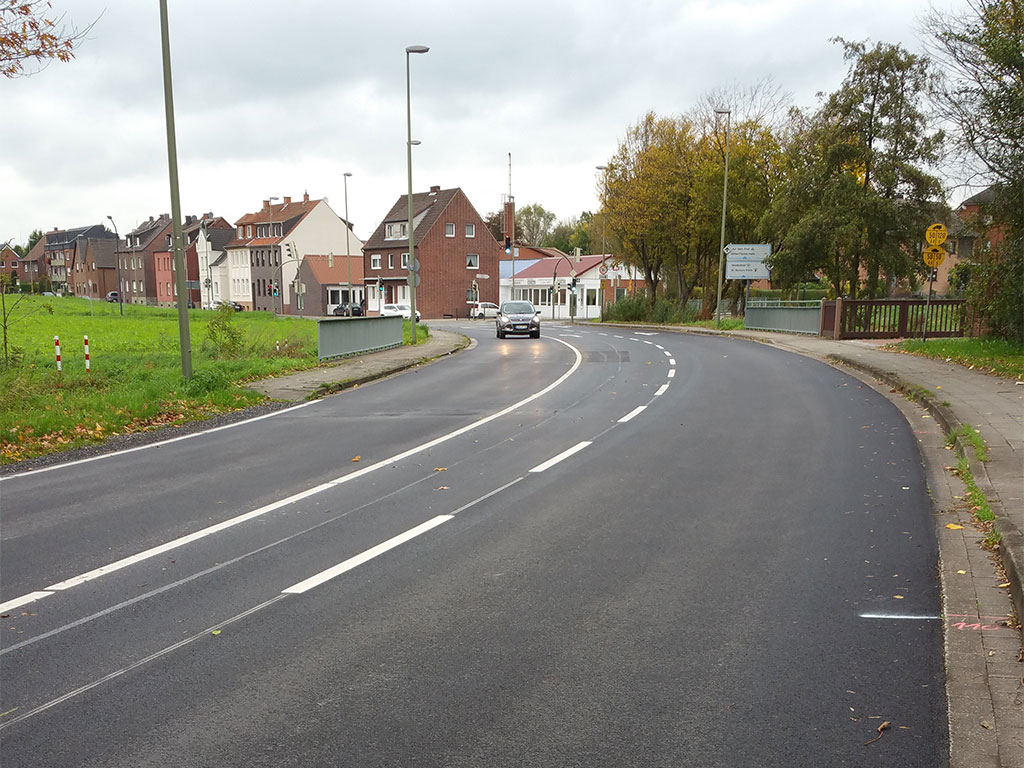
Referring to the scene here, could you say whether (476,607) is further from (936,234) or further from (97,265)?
(97,265)

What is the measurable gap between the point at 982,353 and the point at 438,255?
58.6 metres

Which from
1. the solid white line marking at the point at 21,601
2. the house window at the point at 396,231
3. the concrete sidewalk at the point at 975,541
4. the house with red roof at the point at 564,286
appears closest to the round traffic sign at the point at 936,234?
the concrete sidewalk at the point at 975,541

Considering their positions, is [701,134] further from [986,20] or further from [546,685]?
[546,685]

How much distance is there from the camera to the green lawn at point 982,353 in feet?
54.6

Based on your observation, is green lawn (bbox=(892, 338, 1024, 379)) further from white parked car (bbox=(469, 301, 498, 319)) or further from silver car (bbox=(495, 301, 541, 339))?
white parked car (bbox=(469, 301, 498, 319))

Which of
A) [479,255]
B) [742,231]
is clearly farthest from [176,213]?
[479,255]

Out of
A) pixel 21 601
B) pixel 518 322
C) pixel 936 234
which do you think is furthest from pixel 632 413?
pixel 518 322

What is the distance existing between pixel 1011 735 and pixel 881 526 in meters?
3.29

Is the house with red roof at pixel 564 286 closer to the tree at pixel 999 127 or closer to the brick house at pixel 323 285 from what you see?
the brick house at pixel 323 285

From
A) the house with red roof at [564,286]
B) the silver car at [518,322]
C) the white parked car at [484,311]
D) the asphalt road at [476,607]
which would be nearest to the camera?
the asphalt road at [476,607]

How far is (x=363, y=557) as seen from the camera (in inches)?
237

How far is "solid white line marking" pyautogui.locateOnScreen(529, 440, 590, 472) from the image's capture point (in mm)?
9102

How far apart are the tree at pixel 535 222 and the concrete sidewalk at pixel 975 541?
121 meters

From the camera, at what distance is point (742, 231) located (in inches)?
1866
